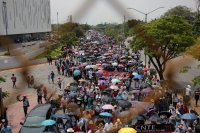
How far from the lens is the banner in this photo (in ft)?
20.0

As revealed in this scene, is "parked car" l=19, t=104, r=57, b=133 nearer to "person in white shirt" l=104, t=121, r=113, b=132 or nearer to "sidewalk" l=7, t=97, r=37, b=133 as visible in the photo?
"sidewalk" l=7, t=97, r=37, b=133

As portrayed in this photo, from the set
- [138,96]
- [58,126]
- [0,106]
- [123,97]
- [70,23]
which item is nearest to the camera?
[70,23]

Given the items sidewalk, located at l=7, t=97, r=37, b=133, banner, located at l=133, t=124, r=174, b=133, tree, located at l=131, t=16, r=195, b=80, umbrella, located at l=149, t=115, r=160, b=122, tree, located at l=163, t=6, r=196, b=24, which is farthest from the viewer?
tree, located at l=163, t=6, r=196, b=24

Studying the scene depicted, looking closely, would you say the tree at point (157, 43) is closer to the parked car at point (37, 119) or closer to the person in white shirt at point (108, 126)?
the person in white shirt at point (108, 126)

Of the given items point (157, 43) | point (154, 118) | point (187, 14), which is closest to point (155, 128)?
point (154, 118)

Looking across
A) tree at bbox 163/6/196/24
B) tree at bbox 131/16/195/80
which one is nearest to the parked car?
tree at bbox 131/16/195/80

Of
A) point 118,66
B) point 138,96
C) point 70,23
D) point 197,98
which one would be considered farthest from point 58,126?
point 118,66

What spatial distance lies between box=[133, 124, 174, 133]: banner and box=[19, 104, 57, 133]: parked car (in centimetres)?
243

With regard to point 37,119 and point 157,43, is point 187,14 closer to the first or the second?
Answer: point 37,119

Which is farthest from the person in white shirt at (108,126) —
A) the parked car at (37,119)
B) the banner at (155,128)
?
the parked car at (37,119)

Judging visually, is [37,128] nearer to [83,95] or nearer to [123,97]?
[83,95]

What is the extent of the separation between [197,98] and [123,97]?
2.75 metres

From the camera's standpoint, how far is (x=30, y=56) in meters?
1.14

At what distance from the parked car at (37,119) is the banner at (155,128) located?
95.7 inches
